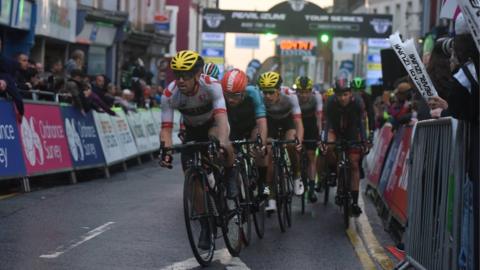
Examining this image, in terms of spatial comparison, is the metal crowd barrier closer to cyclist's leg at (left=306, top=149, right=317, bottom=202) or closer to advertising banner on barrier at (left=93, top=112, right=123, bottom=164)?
cyclist's leg at (left=306, top=149, right=317, bottom=202)

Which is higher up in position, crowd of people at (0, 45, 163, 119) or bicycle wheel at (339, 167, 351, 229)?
crowd of people at (0, 45, 163, 119)

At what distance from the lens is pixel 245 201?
903cm

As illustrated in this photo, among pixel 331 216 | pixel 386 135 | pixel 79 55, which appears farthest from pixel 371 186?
pixel 79 55

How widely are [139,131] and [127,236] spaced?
12615 mm

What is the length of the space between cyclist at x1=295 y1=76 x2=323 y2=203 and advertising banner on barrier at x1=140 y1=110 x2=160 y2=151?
28.1ft

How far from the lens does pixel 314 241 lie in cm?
982

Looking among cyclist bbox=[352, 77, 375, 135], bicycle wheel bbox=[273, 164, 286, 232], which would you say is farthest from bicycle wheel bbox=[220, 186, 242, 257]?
cyclist bbox=[352, 77, 375, 135]

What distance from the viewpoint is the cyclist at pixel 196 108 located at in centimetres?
790

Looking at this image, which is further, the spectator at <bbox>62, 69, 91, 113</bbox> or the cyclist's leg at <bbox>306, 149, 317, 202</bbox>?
the spectator at <bbox>62, 69, 91, 113</bbox>

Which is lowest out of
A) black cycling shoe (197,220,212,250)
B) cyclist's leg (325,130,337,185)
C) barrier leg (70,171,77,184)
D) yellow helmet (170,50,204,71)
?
barrier leg (70,171,77,184)

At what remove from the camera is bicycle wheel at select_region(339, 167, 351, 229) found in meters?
11.2

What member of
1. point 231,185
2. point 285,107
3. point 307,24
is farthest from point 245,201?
point 307,24

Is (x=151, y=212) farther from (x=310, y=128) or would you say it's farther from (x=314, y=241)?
(x=310, y=128)

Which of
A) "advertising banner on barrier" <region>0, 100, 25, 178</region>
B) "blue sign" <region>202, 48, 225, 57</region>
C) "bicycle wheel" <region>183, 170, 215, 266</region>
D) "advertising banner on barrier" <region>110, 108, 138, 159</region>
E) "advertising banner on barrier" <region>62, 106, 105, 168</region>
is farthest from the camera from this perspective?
"blue sign" <region>202, 48, 225, 57</region>
